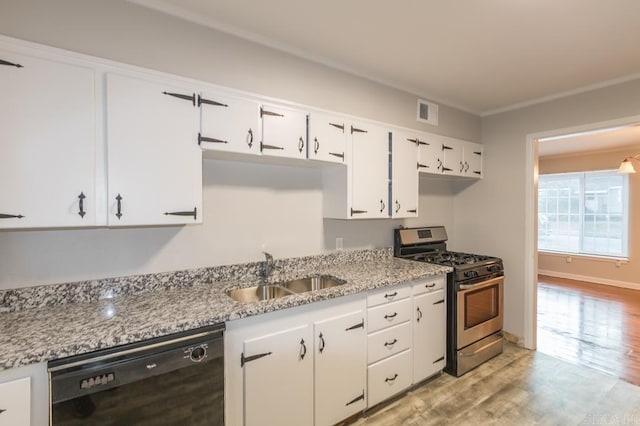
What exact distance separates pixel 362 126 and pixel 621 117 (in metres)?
2.40

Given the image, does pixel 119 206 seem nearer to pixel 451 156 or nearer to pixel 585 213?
pixel 451 156

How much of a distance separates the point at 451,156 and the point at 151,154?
9.55 feet

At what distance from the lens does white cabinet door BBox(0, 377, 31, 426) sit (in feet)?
3.85

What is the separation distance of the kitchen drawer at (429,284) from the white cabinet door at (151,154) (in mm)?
1783

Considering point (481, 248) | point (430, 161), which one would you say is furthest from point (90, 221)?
point (481, 248)

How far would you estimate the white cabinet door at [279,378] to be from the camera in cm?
176

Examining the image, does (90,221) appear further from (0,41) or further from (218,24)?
(218,24)

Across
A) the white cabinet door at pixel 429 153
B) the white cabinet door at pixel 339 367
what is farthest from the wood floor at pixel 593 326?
the white cabinet door at pixel 339 367

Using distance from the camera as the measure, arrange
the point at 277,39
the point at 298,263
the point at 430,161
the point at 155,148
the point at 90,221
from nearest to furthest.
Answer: the point at 90,221, the point at 155,148, the point at 277,39, the point at 298,263, the point at 430,161

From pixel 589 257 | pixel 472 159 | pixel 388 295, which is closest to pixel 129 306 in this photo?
pixel 388 295

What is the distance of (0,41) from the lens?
1428mm

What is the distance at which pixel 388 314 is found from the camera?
2.42m

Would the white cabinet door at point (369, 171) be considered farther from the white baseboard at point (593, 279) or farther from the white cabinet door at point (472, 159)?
the white baseboard at point (593, 279)

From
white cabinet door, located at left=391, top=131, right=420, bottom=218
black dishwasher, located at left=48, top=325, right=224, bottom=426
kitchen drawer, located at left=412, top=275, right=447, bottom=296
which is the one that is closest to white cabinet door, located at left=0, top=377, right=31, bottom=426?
black dishwasher, located at left=48, top=325, right=224, bottom=426
